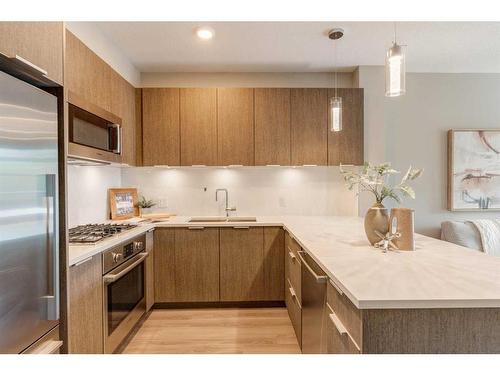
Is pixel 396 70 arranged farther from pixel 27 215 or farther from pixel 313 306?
pixel 27 215

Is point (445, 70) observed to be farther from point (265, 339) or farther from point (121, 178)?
point (121, 178)

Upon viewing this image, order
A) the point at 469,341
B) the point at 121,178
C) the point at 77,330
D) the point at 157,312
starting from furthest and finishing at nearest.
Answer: the point at 121,178, the point at 157,312, the point at 77,330, the point at 469,341

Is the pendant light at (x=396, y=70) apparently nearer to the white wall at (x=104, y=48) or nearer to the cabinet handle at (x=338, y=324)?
the cabinet handle at (x=338, y=324)

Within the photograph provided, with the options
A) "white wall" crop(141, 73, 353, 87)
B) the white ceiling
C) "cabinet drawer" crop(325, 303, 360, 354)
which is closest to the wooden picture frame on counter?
"white wall" crop(141, 73, 353, 87)

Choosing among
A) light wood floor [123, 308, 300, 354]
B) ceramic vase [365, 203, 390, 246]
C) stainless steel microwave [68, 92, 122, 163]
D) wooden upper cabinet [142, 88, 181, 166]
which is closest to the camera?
ceramic vase [365, 203, 390, 246]

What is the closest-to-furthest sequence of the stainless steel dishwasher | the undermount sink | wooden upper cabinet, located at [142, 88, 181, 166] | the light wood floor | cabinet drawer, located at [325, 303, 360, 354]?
1. cabinet drawer, located at [325, 303, 360, 354]
2. the stainless steel dishwasher
3. the light wood floor
4. wooden upper cabinet, located at [142, 88, 181, 166]
5. the undermount sink

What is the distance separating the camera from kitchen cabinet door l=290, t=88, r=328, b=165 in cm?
311

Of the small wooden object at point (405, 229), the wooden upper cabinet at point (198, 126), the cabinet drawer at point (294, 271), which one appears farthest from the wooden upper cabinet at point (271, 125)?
the small wooden object at point (405, 229)

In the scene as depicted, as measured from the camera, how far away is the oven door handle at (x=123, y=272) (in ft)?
6.07

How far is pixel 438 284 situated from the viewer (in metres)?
1.00

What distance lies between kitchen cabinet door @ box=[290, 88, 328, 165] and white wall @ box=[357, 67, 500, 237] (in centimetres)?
80

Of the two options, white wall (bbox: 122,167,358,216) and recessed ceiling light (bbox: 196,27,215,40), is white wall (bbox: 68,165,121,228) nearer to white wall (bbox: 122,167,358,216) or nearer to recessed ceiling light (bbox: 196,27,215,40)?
white wall (bbox: 122,167,358,216)
